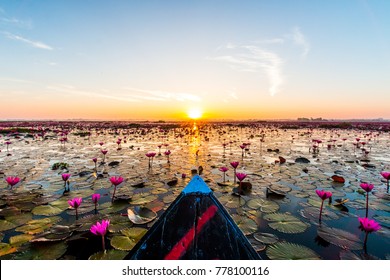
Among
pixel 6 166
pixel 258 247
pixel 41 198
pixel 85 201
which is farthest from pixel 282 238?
pixel 6 166

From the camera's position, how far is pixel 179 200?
245 centimetres

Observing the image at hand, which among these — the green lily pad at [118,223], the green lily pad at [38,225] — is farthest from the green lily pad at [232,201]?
the green lily pad at [38,225]

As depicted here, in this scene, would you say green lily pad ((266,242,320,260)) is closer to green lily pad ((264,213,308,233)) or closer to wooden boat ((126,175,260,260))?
green lily pad ((264,213,308,233))

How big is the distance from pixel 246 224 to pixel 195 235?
2.22 metres

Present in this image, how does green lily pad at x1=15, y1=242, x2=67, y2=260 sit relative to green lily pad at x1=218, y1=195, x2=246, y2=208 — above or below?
below

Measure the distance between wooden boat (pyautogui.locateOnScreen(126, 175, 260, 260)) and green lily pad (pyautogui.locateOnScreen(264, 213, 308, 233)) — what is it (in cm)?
213

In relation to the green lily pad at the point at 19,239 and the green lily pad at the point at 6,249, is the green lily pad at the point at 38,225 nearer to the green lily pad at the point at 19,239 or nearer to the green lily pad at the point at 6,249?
the green lily pad at the point at 19,239

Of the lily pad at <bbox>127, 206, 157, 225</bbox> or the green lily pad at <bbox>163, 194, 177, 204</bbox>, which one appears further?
the green lily pad at <bbox>163, 194, 177, 204</bbox>

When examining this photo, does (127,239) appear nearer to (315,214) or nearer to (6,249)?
(6,249)

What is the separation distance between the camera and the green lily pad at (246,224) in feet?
12.8

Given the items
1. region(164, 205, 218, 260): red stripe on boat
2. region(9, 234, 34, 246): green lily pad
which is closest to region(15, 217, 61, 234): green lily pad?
region(9, 234, 34, 246): green lily pad

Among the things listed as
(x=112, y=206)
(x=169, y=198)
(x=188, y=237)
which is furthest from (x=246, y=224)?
(x=112, y=206)

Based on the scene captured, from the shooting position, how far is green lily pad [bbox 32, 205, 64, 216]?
4.52 m

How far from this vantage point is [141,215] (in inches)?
178
